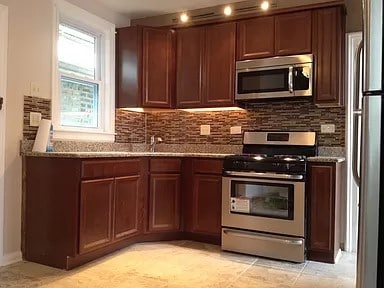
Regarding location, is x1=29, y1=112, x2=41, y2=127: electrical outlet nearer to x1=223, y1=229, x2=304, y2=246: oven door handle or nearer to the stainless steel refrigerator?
x1=223, y1=229, x2=304, y2=246: oven door handle

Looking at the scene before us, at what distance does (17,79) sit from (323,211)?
9.22 feet

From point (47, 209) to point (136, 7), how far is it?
7.87ft

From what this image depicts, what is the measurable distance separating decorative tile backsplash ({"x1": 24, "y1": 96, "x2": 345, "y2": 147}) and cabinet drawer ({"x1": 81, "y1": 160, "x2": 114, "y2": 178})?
64 cm

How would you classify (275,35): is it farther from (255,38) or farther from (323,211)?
(323,211)

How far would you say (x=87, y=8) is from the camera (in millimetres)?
3848

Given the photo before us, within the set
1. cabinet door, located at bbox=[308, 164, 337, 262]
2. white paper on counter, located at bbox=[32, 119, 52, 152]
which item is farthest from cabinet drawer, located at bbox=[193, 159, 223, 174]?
white paper on counter, located at bbox=[32, 119, 52, 152]

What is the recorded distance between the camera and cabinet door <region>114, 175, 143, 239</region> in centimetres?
333

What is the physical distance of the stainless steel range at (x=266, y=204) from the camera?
320cm

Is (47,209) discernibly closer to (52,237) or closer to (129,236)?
(52,237)

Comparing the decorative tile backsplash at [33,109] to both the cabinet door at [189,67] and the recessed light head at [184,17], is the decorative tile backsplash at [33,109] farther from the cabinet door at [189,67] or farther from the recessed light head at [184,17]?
the recessed light head at [184,17]

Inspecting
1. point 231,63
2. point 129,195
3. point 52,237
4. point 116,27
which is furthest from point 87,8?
point 52,237

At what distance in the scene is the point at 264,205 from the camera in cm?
336

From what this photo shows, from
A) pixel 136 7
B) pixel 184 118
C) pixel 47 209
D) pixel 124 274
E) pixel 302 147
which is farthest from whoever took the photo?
pixel 184 118

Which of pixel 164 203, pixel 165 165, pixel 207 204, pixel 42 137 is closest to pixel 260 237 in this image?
pixel 207 204
